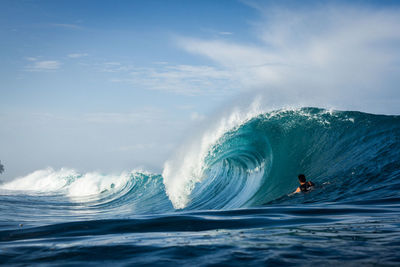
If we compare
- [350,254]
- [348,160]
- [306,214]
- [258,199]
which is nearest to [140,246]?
[350,254]

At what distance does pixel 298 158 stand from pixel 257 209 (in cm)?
723

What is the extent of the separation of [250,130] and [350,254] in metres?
11.6

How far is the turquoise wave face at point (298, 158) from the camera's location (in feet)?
33.0

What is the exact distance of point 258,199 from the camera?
434 inches

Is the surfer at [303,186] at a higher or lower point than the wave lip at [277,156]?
lower

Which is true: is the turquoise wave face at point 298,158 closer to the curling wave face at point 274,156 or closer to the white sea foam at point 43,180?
the curling wave face at point 274,156

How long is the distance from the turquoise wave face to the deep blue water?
0.04 metres

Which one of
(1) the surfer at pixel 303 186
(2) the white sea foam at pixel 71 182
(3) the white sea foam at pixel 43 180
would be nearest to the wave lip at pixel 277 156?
(1) the surfer at pixel 303 186

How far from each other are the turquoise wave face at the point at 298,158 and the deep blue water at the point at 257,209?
4 centimetres

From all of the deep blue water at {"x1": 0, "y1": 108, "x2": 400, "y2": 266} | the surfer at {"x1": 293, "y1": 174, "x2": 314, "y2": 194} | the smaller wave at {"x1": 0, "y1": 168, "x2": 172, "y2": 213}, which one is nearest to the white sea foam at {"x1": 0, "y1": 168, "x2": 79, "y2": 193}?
the smaller wave at {"x1": 0, "y1": 168, "x2": 172, "y2": 213}

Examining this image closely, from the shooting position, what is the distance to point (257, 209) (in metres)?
6.16

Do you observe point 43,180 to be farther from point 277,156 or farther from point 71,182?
point 277,156

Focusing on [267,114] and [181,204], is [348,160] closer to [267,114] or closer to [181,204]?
[267,114]

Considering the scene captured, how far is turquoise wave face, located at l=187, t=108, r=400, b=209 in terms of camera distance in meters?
10.0
